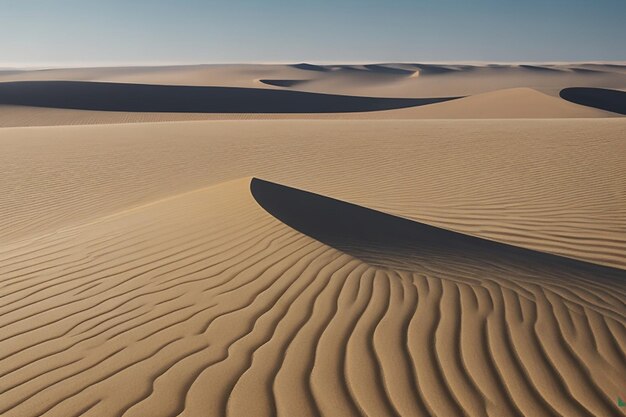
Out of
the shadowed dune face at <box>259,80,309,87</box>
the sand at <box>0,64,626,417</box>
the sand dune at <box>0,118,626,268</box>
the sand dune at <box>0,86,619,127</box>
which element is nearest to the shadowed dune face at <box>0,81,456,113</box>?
the sand dune at <box>0,86,619,127</box>

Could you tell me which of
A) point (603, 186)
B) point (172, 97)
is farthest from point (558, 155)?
point (172, 97)

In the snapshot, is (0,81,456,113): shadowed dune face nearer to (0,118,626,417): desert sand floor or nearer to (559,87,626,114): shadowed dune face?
(559,87,626,114): shadowed dune face

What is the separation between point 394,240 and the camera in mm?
5844

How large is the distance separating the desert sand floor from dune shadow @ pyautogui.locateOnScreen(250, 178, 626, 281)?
0.12 ft

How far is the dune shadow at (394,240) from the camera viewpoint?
201 inches

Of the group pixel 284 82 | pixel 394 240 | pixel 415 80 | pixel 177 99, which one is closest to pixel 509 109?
pixel 177 99

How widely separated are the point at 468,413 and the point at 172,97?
1744 inches

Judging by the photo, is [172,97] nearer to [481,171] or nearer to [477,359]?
[481,171]

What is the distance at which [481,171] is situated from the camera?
37.5ft

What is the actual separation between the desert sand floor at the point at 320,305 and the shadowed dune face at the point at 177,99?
32860 mm

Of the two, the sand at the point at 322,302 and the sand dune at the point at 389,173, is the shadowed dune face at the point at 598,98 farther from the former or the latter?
the sand at the point at 322,302

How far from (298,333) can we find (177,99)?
4247 centimetres

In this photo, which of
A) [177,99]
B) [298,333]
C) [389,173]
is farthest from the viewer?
[177,99]

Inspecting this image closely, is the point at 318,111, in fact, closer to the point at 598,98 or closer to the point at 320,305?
the point at 598,98
